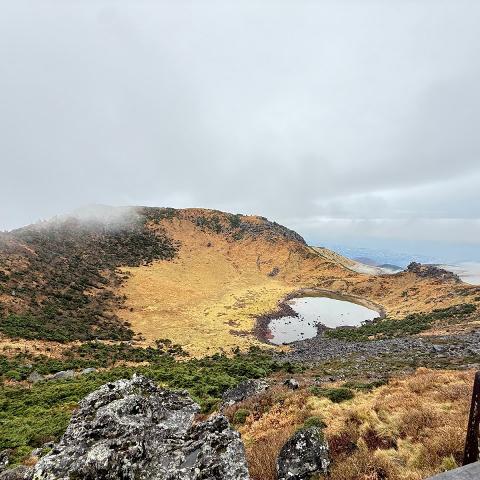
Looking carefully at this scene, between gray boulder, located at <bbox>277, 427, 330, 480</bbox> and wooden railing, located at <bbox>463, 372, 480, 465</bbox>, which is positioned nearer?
wooden railing, located at <bbox>463, 372, 480, 465</bbox>

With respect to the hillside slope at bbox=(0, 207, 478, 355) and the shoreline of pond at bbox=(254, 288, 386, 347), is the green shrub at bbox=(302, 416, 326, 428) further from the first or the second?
the shoreline of pond at bbox=(254, 288, 386, 347)

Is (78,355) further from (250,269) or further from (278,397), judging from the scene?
(250,269)

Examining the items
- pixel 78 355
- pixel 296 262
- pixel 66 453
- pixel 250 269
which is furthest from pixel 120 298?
pixel 66 453

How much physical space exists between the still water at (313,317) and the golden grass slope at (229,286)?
457 centimetres

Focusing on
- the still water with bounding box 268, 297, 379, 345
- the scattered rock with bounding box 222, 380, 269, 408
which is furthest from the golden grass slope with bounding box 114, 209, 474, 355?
the scattered rock with bounding box 222, 380, 269, 408

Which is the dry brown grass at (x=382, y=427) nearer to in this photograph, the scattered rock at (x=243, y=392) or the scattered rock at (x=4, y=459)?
the scattered rock at (x=243, y=392)

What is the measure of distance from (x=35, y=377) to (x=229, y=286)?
215 feet

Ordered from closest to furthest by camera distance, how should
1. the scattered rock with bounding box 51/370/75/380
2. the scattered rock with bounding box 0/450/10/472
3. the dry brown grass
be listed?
the dry brown grass, the scattered rock with bounding box 0/450/10/472, the scattered rock with bounding box 51/370/75/380

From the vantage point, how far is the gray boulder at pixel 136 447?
30.7 feet

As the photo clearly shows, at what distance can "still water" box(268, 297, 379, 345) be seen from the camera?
2441 inches

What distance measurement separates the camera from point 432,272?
88.1 m

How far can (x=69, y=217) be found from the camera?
124 meters

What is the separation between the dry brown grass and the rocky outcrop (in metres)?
77.4

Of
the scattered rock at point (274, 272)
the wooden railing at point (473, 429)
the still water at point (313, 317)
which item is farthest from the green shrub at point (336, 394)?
the scattered rock at point (274, 272)
